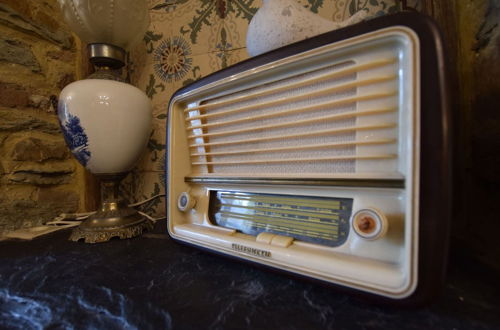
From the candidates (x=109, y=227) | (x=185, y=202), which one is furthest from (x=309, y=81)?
(x=109, y=227)

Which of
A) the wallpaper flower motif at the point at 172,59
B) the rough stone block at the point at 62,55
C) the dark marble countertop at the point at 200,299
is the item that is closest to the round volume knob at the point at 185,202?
the dark marble countertop at the point at 200,299

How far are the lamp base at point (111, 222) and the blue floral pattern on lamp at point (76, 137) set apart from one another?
0.09m

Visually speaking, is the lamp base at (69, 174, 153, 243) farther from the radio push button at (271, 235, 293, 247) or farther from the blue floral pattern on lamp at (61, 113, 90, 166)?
the radio push button at (271, 235, 293, 247)

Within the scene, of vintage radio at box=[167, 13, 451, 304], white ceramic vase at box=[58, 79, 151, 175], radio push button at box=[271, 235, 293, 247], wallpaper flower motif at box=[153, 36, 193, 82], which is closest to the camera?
vintage radio at box=[167, 13, 451, 304]

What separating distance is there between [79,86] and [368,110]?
791mm

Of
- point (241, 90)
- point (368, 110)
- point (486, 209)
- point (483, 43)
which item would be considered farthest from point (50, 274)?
point (483, 43)

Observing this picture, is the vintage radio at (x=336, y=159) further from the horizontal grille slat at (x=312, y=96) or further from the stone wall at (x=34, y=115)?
the stone wall at (x=34, y=115)

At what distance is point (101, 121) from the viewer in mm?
750

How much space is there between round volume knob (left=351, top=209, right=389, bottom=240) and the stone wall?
1083mm

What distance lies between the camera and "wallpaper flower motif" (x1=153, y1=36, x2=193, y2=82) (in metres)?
1.06

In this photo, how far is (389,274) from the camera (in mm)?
361

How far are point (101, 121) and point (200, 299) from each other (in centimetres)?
59

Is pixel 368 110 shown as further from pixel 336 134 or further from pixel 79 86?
pixel 79 86

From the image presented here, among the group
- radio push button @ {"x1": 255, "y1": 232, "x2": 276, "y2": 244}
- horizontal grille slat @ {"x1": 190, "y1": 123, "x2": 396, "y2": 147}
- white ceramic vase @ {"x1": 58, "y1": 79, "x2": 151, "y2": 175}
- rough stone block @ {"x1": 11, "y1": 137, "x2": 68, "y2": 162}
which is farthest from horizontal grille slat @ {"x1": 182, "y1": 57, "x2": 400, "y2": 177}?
rough stone block @ {"x1": 11, "y1": 137, "x2": 68, "y2": 162}
